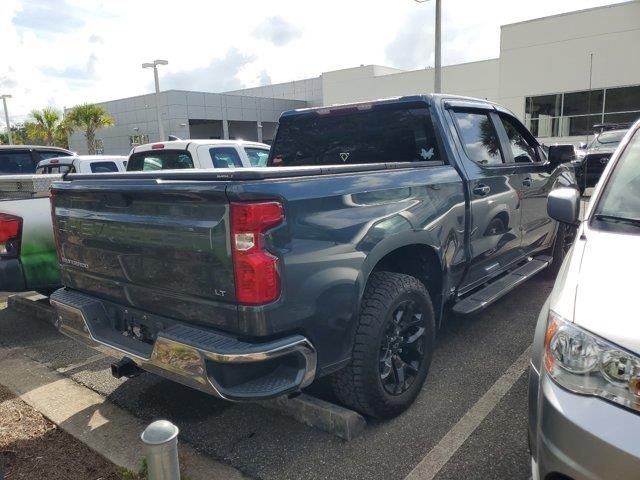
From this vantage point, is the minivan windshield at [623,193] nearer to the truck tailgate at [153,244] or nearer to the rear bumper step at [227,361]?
the rear bumper step at [227,361]

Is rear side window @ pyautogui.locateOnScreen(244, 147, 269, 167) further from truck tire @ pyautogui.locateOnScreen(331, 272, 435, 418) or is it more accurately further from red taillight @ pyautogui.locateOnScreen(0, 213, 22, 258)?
truck tire @ pyautogui.locateOnScreen(331, 272, 435, 418)

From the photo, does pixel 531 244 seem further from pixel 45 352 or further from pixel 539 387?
pixel 45 352

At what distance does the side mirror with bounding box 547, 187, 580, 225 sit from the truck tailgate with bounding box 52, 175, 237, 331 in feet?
6.72

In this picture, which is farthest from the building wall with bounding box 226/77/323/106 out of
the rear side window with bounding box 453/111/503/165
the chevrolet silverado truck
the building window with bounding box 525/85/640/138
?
the chevrolet silverado truck

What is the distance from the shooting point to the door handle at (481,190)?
3825 millimetres

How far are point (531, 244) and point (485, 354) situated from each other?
154 cm

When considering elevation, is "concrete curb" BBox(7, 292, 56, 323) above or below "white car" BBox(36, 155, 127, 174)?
below

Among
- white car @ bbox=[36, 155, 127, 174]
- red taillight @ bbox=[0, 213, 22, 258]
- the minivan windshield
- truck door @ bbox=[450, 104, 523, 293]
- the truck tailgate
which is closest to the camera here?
the truck tailgate

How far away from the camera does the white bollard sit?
1988 mm

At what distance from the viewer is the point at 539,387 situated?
2027 mm

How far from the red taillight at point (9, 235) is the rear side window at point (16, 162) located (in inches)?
200

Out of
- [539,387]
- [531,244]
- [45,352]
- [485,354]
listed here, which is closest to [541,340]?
[539,387]

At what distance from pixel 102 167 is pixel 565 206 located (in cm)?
736

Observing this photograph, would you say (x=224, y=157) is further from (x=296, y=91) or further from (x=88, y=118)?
(x=296, y=91)
